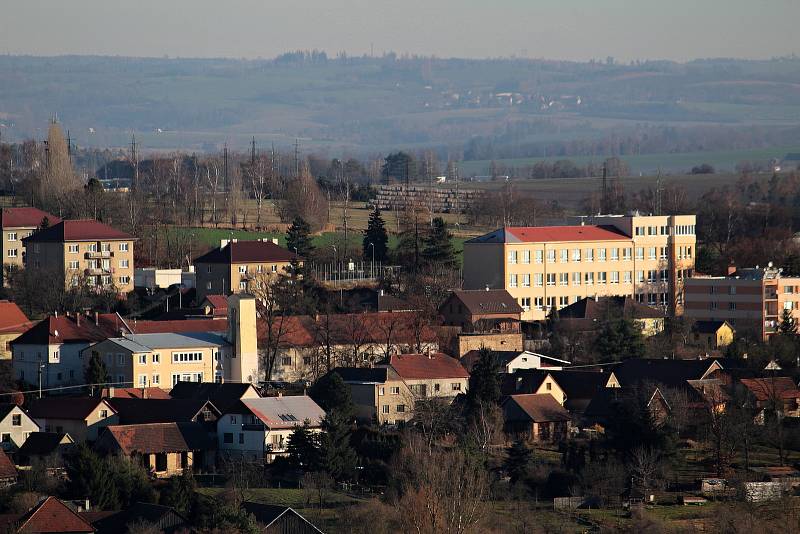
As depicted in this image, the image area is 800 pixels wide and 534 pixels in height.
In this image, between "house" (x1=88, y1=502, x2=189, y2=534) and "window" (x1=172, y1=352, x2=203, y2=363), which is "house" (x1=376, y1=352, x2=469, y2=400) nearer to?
"window" (x1=172, y1=352, x2=203, y2=363)

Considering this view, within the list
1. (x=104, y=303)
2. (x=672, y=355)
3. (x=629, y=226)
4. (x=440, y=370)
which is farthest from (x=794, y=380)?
(x=104, y=303)

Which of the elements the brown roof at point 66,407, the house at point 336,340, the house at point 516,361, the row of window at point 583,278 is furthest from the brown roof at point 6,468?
the row of window at point 583,278

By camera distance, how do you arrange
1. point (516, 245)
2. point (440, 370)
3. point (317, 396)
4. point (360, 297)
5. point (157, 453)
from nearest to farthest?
1. point (157, 453)
2. point (317, 396)
3. point (440, 370)
4. point (360, 297)
5. point (516, 245)

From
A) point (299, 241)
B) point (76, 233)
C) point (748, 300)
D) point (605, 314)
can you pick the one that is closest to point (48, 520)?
point (605, 314)

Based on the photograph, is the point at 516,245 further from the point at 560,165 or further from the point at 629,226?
the point at 560,165

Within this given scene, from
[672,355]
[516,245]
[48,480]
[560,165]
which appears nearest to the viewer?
[48,480]

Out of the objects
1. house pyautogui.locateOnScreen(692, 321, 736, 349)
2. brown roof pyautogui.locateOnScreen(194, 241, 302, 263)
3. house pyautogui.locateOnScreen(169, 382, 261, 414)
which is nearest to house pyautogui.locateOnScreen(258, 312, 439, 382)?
house pyautogui.locateOnScreen(169, 382, 261, 414)

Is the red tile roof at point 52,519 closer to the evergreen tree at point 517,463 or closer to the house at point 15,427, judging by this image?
the house at point 15,427
